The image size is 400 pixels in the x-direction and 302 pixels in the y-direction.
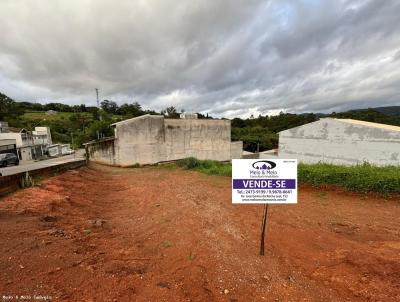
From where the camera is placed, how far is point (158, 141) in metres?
22.7

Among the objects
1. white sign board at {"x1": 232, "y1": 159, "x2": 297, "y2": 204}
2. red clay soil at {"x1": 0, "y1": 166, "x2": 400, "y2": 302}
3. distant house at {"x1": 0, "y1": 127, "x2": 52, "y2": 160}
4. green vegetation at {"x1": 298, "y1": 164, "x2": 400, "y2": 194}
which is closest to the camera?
red clay soil at {"x1": 0, "y1": 166, "x2": 400, "y2": 302}

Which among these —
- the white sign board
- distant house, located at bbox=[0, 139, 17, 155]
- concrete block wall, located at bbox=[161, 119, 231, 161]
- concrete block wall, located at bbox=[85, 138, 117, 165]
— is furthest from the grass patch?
distant house, located at bbox=[0, 139, 17, 155]

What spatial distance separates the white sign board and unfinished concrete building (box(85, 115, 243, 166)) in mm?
18300

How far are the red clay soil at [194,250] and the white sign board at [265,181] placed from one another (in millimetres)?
1217

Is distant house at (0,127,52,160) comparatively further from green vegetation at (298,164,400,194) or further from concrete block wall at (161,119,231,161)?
green vegetation at (298,164,400,194)

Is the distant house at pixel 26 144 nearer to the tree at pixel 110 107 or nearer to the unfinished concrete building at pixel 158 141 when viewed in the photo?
the unfinished concrete building at pixel 158 141

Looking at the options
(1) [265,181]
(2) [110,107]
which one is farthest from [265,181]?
(2) [110,107]

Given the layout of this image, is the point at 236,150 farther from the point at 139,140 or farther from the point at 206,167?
the point at 139,140

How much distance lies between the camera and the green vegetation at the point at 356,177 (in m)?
9.12

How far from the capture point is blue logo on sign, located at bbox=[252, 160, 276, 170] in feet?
14.9

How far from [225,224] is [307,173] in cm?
652

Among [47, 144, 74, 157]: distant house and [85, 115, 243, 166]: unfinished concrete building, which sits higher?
[85, 115, 243, 166]: unfinished concrete building

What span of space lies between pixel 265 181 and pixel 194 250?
83.1 inches

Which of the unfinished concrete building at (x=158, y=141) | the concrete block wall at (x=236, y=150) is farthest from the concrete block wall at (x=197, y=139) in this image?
the concrete block wall at (x=236, y=150)
